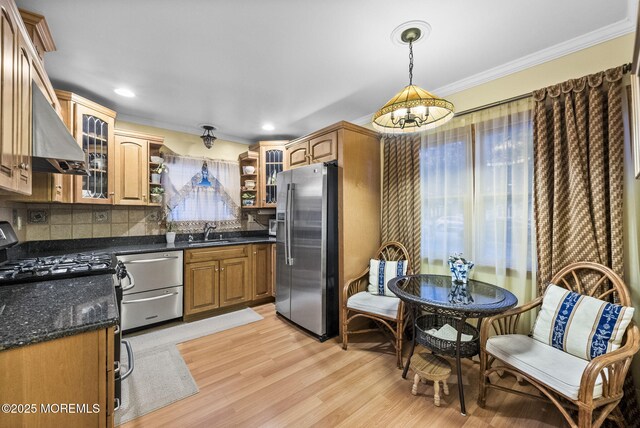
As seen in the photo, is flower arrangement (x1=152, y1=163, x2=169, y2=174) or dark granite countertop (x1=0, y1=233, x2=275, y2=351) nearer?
dark granite countertop (x1=0, y1=233, x2=275, y2=351)

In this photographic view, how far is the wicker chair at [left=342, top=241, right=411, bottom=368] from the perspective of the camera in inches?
89.6

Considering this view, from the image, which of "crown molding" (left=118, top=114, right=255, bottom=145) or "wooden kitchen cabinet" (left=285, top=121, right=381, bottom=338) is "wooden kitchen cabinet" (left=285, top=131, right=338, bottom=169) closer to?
"wooden kitchen cabinet" (left=285, top=121, right=381, bottom=338)

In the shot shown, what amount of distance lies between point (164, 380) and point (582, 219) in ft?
10.7

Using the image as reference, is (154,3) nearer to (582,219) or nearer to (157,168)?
(157,168)

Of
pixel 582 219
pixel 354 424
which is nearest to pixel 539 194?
pixel 582 219

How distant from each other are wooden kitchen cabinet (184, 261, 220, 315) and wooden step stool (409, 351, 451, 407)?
2.42 meters

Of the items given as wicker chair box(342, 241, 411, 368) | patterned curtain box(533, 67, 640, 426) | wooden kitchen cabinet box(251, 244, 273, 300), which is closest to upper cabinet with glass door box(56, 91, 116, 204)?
wooden kitchen cabinet box(251, 244, 273, 300)

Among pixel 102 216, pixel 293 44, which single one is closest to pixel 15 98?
pixel 293 44

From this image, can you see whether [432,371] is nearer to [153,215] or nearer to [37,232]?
[153,215]

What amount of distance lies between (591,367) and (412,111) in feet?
5.61

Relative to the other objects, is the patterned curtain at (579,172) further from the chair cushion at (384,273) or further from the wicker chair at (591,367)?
the chair cushion at (384,273)

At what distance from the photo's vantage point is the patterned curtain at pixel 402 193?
274 cm

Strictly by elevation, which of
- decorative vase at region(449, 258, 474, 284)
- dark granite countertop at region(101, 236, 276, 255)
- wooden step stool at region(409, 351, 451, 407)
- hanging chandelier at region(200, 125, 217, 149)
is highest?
hanging chandelier at region(200, 125, 217, 149)

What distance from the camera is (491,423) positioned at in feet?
5.40
